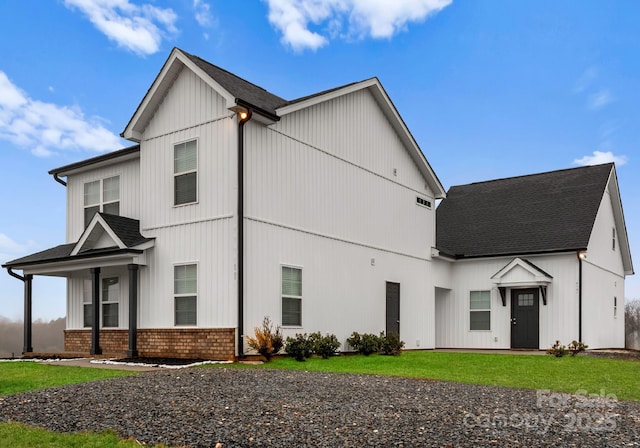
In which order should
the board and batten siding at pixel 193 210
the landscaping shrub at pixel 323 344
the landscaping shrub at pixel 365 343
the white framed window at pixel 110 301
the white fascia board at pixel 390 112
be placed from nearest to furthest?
1. the board and batten siding at pixel 193 210
2. the landscaping shrub at pixel 323 344
3. the white fascia board at pixel 390 112
4. the landscaping shrub at pixel 365 343
5. the white framed window at pixel 110 301

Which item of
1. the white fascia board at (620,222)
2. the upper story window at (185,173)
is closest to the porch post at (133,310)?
the upper story window at (185,173)

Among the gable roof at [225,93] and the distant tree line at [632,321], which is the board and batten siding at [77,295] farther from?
the distant tree line at [632,321]

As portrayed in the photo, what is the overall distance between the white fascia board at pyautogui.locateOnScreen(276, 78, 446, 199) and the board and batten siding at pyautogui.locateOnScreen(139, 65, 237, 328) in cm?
202

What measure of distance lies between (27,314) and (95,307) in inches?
138

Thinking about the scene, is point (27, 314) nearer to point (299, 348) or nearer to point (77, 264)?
point (77, 264)

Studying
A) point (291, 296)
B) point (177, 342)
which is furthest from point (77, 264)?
point (291, 296)

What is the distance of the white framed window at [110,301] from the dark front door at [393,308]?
8951mm

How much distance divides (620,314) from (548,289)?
8126mm

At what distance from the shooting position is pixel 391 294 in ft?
73.7

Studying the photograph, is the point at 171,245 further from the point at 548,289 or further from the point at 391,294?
the point at 548,289

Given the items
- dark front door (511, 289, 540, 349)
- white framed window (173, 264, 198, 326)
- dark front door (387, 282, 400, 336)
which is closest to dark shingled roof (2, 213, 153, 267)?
white framed window (173, 264, 198, 326)

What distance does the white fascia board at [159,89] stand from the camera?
17.3 metres

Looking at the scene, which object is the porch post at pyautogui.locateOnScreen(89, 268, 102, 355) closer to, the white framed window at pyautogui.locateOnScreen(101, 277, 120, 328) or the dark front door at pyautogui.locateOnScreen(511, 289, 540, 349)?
the white framed window at pyautogui.locateOnScreen(101, 277, 120, 328)

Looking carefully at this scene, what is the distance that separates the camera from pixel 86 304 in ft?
69.3
